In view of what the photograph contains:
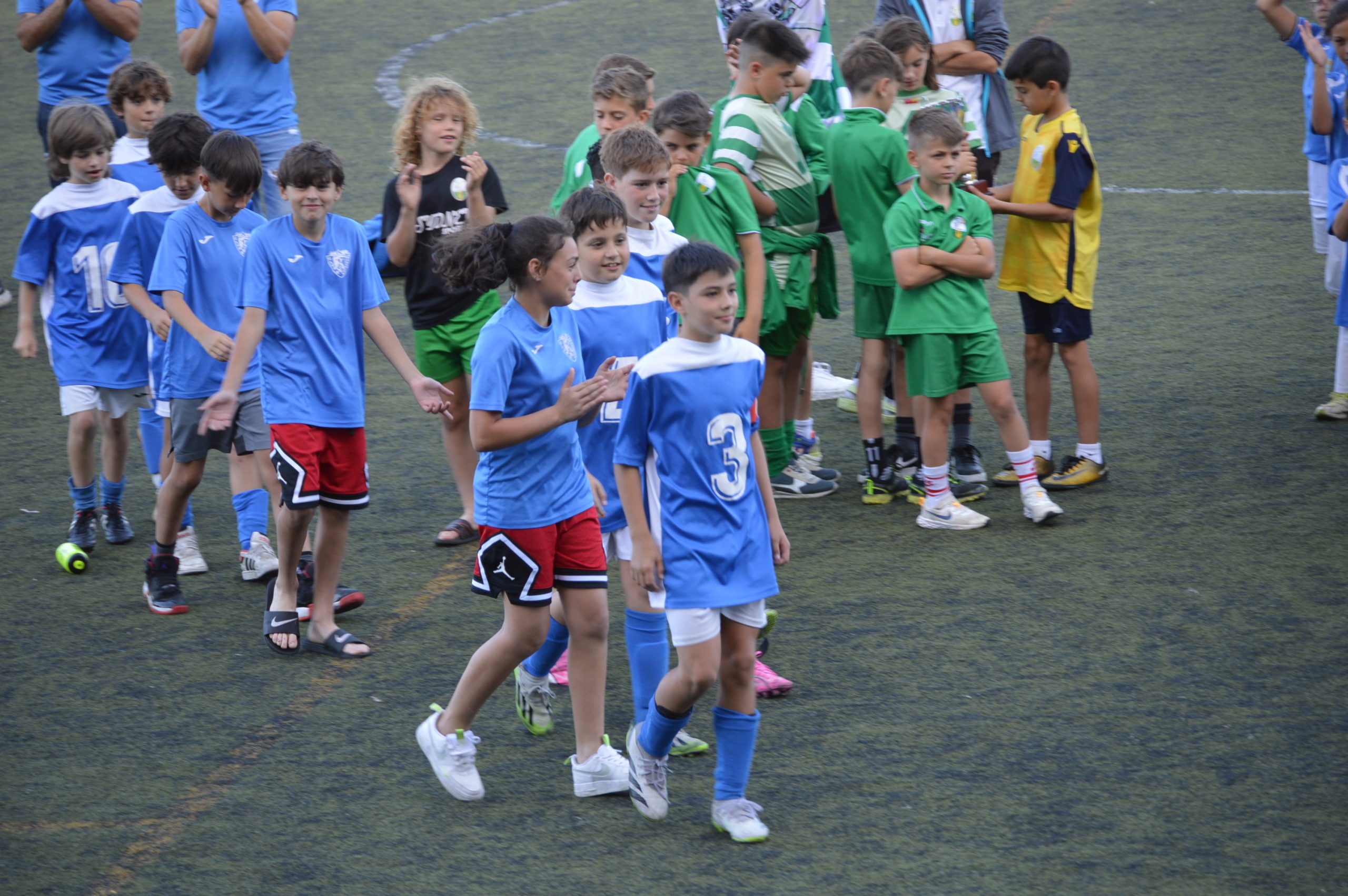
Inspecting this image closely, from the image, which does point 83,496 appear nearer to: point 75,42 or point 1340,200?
point 75,42

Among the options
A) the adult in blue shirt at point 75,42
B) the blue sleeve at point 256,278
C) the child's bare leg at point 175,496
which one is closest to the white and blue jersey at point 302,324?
the blue sleeve at point 256,278

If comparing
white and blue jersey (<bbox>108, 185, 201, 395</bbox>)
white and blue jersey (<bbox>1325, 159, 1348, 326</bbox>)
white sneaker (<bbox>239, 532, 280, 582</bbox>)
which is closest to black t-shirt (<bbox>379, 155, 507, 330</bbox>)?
white and blue jersey (<bbox>108, 185, 201, 395</bbox>)

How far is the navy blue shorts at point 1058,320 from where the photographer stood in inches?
231

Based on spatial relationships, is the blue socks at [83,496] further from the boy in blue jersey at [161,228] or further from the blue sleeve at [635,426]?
the blue sleeve at [635,426]

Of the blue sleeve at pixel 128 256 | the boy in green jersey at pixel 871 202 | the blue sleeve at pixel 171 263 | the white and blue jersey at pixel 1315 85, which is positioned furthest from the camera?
the white and blue jersey at pixel 1315 85

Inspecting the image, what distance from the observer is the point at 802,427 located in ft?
20.9

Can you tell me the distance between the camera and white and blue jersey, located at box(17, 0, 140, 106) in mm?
8047

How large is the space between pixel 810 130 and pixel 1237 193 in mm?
5156

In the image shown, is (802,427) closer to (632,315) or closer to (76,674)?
(632,315)

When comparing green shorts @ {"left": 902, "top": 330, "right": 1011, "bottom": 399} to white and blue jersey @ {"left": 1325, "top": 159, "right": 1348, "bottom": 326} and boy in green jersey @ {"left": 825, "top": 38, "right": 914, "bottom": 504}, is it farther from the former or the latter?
white and blue jersey @ {"left": 1325, "top": 159, "right": 1348, "bottom": 326}

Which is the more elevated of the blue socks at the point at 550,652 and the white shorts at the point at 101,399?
the white shorts at the point at 101,399

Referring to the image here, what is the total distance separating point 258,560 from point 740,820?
2654 mm

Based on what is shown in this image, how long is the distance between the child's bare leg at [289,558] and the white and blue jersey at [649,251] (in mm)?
1421

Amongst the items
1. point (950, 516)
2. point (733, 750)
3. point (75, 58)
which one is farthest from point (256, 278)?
point (75, 58)
